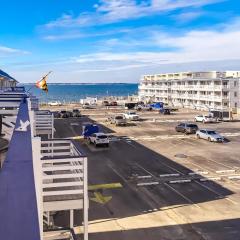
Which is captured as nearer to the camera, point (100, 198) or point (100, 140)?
point (100, 198)

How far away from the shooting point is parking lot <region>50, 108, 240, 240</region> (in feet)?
57.3

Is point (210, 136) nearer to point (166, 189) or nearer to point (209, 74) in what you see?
point (166, 189)

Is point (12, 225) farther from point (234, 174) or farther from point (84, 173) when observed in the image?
point (234, 174)

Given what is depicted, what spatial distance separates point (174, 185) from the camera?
2486 centimetres

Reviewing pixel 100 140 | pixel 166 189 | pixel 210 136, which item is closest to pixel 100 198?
pixel 166 189

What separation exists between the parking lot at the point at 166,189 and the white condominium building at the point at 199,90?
4342 centimetres

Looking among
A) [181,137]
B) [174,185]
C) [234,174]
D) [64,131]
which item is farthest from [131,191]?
[64,131]

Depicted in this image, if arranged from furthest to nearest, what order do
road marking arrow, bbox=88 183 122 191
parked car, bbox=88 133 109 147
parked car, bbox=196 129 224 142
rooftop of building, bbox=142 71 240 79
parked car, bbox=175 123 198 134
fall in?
rooftop of building, bbox=142 71 240 79, parked car, bbox=175 123 198 134, parked car, bbox=196 129 224 142, parked car, bbox=88 133 109 147, road marking arrow, bbox=88 183 122 191

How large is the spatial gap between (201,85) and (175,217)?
81.0 metres

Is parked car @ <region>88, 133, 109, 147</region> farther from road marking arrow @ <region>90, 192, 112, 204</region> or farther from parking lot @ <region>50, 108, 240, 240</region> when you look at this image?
road marking arrow @ <region>90, 192, 112, 204</region>

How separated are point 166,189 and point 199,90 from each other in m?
76.5

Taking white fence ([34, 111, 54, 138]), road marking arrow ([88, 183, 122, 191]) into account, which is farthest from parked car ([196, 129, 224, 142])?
road marking arrow ([88, 183, 122, 191])

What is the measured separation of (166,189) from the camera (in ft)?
78.4

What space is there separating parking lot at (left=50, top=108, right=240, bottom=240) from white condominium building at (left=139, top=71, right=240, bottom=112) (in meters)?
43.4
